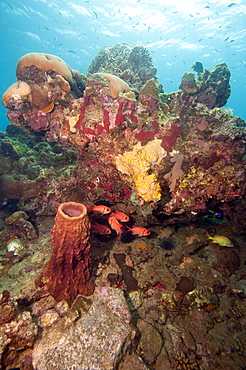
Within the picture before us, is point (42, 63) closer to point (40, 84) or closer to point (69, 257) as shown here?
point (40, 84)

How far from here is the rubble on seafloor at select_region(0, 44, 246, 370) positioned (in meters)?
2.90

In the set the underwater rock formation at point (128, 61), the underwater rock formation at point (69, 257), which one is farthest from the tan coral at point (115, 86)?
the underwater rock formation at point (128, 61)

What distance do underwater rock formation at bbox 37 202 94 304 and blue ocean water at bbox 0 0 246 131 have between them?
25.1 meters

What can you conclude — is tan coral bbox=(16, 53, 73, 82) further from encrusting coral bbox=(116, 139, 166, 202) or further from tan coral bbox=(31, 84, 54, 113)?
encrusting coral bbox=(116, 139, 166, 202)

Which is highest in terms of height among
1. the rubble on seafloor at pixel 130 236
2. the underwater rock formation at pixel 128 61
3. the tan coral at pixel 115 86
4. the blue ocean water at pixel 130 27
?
the blue ocean water at pixel 130 27

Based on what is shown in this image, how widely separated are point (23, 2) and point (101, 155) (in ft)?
115

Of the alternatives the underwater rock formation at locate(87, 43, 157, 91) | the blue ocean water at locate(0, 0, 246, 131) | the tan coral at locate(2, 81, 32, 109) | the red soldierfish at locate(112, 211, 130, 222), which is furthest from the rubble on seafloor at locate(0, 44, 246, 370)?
the blue ocean water at locate(0, 0, 246, 131)

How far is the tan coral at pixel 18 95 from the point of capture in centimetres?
487

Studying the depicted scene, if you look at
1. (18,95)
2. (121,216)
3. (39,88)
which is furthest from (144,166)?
(18,95)

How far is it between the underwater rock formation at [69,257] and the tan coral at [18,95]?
3865 millimetres

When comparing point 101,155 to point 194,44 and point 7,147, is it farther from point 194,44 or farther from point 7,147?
point 194,44

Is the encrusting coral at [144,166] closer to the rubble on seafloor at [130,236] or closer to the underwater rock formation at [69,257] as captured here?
the rubble on seafloor at [130,236]

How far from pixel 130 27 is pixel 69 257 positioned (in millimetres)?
42265

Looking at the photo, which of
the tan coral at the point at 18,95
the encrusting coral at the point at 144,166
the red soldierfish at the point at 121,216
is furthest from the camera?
the red soldierfish at the point at 121,216
